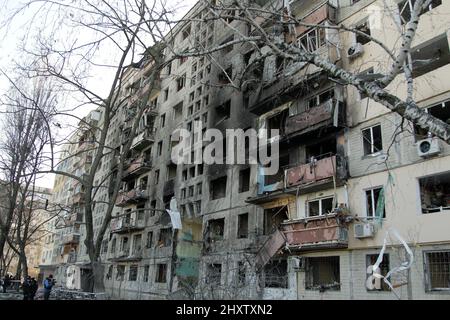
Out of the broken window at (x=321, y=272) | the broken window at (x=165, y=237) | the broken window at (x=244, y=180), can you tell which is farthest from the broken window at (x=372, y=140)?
the broken window at (x=165, y=237)

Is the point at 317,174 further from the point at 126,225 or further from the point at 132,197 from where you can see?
the point at 126,225

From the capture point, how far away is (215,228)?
88.5ft

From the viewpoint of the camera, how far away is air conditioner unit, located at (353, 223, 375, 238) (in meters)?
16.4

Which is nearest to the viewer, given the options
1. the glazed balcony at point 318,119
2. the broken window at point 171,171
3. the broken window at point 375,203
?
the broken window at point 375,203

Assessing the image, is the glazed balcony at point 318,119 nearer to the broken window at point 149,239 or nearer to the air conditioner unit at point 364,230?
the air conditioner unit at point 364,230

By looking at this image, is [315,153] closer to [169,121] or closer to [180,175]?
[180,175]

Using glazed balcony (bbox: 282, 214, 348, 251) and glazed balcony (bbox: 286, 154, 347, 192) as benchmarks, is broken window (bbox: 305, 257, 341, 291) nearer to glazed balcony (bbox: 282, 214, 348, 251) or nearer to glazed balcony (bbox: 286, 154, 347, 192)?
glazed balcony (bbox: 282, 214, 348, 251)

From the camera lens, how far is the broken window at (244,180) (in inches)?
993

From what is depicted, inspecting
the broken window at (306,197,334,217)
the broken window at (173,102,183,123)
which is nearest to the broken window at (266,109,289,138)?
the broken window at (306,197,334,217)

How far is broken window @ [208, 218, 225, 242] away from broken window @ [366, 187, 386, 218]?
11.0 meters

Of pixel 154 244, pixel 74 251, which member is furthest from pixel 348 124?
pixel 74 251

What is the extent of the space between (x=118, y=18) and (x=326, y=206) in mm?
13821

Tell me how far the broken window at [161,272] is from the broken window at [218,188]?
22.8ft

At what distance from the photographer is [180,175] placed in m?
32.1
